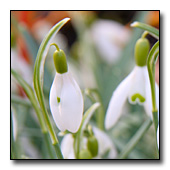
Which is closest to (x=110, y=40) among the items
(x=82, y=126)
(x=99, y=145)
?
(x=99, y=145)

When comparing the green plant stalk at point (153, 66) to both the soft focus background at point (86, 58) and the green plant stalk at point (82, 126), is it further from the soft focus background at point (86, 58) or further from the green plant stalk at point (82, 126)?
the soft focus background at point (86, 58)

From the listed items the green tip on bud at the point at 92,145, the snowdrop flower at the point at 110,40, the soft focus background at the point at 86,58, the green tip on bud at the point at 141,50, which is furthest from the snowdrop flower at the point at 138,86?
the snowdrop flower at the point at 110,40

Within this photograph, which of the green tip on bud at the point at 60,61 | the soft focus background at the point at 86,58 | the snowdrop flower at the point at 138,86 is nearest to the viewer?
the green tip on bud at the point at 60,61

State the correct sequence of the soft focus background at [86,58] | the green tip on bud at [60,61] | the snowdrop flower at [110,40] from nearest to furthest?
the green tip on bud at [60,61], the soft focus background at [86,58], the snowdrop flower at [110,40]

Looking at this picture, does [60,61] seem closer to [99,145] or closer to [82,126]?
[82,126]

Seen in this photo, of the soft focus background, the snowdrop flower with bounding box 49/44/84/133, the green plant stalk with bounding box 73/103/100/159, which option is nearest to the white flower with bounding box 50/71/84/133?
the snowdrop flower with bounding box 49/44/84/133

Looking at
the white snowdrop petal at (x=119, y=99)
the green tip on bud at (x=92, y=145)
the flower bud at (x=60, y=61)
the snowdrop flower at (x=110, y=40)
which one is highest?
the snowdrop flower at (x=110, y=40)

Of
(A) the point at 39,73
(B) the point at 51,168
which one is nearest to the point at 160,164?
(B) the point at 51,168
